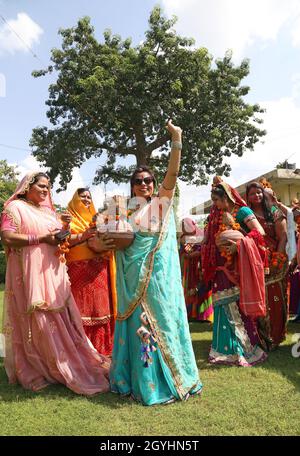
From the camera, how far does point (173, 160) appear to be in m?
3.43

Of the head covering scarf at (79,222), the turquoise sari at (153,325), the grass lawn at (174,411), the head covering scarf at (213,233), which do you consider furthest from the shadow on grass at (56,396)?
the head covering scarf at (213,233)

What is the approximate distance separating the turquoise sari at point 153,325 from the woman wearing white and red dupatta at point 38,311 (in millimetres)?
454

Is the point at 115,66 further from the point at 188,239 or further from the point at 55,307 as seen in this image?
the point at 55,307

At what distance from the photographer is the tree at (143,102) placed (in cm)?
1877

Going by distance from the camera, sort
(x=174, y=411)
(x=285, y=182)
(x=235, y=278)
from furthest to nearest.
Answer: (x=285, y=182) < (x=235, y=278) < (x=174, y=411)

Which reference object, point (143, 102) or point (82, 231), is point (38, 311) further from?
point (143, 102)

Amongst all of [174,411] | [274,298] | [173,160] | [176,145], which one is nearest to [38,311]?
[174,411]

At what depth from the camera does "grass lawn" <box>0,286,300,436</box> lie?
2.93 meters

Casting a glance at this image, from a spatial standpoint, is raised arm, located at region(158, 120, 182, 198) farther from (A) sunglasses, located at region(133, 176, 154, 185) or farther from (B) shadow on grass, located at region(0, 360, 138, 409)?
(B) shadow on grass, located at region(0, 360, 138, 409)

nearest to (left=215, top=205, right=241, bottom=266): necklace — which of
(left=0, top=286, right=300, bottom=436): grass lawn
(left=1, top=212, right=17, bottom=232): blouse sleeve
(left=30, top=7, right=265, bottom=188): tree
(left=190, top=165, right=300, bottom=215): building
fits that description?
(left=0, top=286, right=300, bottom=436): grass lawn

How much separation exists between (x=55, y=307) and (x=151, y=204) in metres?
1.36

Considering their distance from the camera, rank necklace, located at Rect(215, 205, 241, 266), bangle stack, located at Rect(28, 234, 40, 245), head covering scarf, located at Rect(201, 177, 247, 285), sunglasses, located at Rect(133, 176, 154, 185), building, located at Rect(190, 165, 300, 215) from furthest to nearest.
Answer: building, located at Rect(190, 165, 300, 215)
head covering scarf, located at Rect(201, 177, 247, 285)
necklace, located at Rect(215, 205, 241, 266)
bangle stack, located at Rect(28, 234, 40, 245)
sunglasses, located at Rect(133, 176, 154, 185)

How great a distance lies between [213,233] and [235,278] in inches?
24.4

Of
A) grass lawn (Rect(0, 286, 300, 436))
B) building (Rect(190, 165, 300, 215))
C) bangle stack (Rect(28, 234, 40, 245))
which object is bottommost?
grass lawn (Rect(0, 286, 300, 436))
